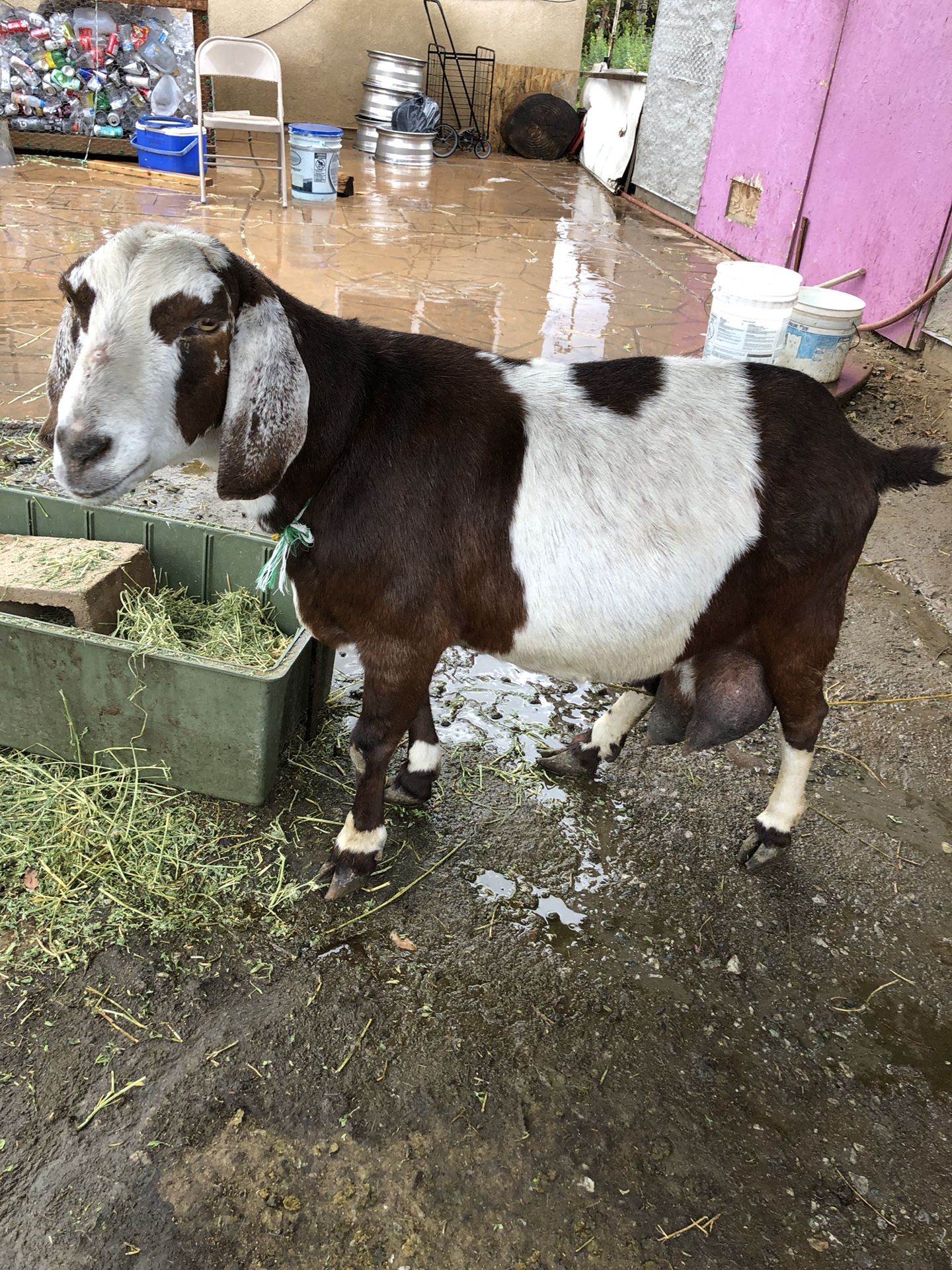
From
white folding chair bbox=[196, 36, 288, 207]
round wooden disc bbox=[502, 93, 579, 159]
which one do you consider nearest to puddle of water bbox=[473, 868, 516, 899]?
white folding chair bbox=[196, 36, 288, 207]

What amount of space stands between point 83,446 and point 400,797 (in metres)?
1.48

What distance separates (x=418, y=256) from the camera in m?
7.55

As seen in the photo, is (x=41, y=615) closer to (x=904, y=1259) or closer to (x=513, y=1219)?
(x=513, y=1219)

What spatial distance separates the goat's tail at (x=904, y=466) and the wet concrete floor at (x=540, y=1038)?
114 cm

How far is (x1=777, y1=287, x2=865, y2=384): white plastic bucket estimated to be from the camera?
5.34 m

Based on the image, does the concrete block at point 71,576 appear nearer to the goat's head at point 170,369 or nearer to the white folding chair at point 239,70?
the goat's head at point 170,369

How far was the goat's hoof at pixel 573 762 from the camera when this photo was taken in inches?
120

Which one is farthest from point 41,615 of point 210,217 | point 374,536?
point 210,217

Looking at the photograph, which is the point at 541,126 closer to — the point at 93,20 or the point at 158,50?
the point at 158,50

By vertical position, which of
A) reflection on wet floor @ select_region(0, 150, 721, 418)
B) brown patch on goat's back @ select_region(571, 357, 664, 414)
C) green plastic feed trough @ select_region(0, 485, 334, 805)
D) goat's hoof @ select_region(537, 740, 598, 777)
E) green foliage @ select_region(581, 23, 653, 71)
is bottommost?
goat's hoof @ select_region(537, 740, 598, 777)

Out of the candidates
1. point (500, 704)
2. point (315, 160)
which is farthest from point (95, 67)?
point (500, 704)

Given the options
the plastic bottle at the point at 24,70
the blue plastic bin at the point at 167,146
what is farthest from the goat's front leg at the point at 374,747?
the plastic bottle at the point at 24,70

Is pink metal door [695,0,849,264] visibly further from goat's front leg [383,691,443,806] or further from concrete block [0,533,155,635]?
concrete block [0,533,155,635]

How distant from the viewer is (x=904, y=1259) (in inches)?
74.9
